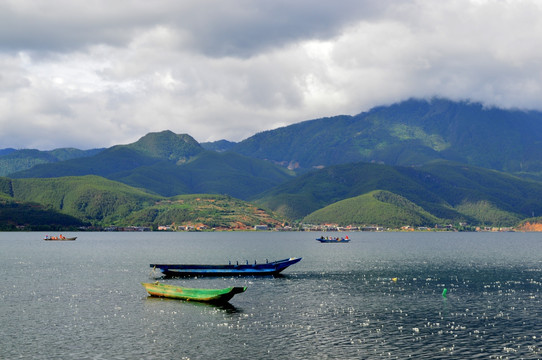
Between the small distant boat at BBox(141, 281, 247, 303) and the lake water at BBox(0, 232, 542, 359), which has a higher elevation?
the small distant boat at BBox(141, 281, 247, 303)

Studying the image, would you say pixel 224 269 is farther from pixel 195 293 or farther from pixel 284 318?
pixel 284 318

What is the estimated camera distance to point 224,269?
133 metres

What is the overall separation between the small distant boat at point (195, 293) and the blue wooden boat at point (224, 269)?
3423 centimetres

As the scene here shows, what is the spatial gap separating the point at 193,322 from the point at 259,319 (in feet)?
30.5

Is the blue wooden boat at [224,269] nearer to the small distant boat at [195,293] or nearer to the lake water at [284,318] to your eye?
the lake water at [284,318]

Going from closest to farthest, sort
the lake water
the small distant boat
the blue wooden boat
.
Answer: the lake water, the small distant boat, the blue wooden boat

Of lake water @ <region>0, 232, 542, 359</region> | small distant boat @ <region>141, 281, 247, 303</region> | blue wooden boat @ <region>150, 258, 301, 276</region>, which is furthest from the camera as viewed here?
blue wooden boat @ <region>150, 258, 301, 276</region>

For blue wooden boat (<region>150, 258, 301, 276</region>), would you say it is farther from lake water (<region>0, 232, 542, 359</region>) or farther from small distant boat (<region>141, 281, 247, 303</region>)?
small distant boat (<region>141, 281, 247, 303</region>)

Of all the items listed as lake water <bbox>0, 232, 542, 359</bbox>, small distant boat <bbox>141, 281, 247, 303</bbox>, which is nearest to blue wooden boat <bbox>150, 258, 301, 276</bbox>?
lake water <bbox>0, 232, 542, 359</bbox>

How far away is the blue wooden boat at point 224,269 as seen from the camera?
130500 mm

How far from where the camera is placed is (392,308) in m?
83.5

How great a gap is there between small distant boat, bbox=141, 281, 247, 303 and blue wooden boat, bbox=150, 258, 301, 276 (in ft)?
112

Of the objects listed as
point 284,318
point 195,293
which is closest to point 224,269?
point 195,293

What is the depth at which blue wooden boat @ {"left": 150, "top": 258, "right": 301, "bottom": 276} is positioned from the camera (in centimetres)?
13050
